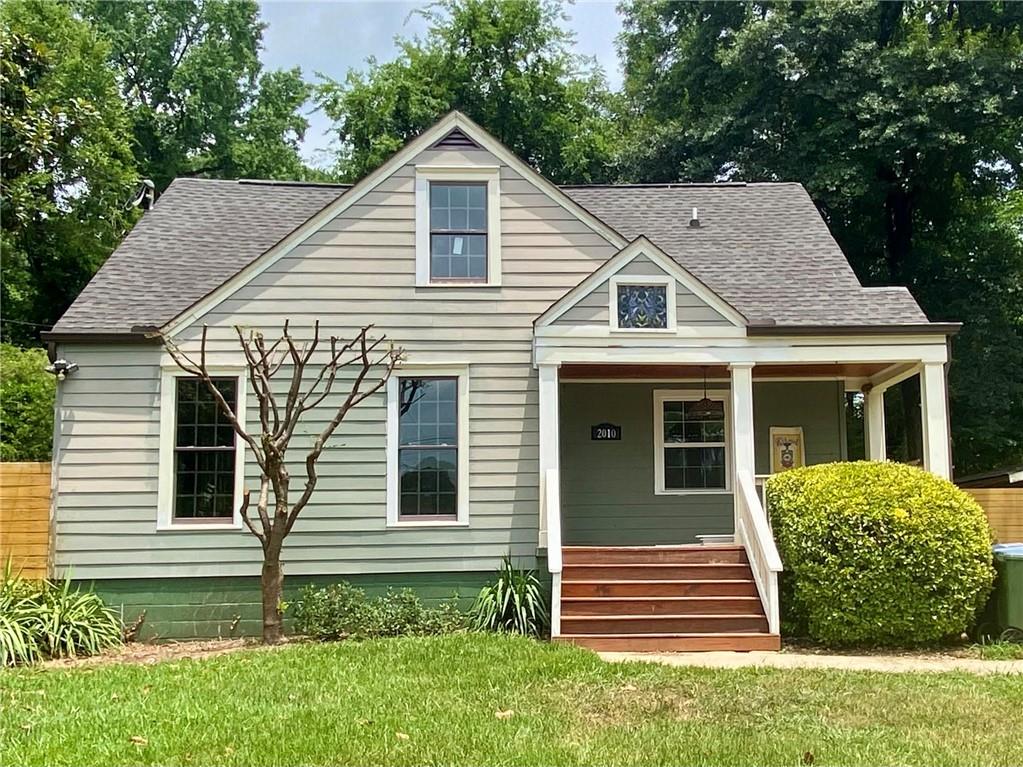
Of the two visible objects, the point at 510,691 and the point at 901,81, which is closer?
the point at 510,691

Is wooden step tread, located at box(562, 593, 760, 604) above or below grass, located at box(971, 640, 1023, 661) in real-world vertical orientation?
above

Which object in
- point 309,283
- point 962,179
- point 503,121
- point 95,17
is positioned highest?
point 95,17

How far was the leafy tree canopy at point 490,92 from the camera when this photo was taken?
28062mm

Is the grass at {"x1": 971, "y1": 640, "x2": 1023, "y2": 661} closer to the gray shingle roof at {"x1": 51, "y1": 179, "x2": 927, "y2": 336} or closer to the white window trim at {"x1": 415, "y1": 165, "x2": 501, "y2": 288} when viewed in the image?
the gray shingle roof at {"x1": 51, "y1": 179, "x2": 927, "y2": 336}

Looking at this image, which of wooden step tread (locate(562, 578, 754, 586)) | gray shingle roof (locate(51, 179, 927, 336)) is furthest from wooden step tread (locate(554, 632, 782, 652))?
gray shingle roof (locate(51, 179, 927, 336))

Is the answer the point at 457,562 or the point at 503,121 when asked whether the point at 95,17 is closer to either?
the point at 503,121

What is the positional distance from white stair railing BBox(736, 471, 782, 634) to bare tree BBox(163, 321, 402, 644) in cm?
401

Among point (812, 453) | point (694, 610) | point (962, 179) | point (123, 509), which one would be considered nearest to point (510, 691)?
point (694, 610)

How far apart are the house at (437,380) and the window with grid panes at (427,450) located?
25 mm

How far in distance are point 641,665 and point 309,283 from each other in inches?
227

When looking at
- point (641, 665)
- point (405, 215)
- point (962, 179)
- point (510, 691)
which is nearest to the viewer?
point (510, 691)

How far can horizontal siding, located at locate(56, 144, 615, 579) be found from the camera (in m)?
10.1

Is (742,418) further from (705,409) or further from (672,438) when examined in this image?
(672,438)

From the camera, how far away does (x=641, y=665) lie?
294 inches
